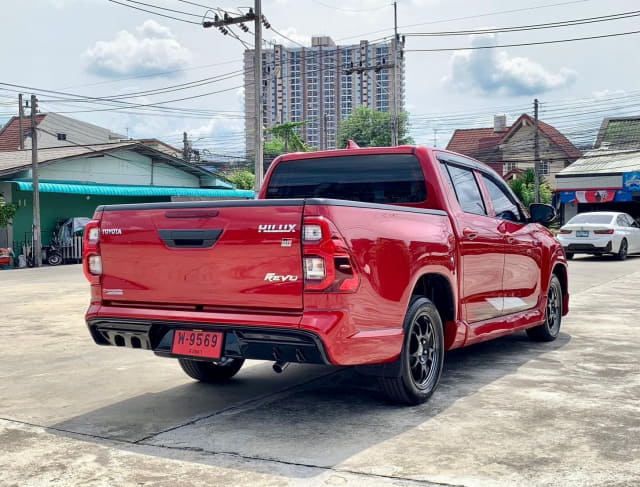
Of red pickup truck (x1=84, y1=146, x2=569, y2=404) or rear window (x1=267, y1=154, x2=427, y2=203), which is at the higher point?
rear window (x1=267, y1=154, x2=427, y2=203)

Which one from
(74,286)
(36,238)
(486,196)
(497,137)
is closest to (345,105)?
(497,137)

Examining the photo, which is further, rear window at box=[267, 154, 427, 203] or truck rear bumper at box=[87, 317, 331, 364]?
rear window at box=[267, 154, 427, 203]

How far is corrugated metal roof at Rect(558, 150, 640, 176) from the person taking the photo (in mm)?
39969

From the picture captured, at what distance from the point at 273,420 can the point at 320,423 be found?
1.06 feet

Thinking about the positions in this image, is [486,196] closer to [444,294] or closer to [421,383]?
[444,294]

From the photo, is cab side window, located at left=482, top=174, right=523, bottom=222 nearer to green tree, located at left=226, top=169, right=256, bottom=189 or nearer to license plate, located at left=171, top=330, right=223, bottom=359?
license plate, located at left=171, top=330, right=223, bottom=359

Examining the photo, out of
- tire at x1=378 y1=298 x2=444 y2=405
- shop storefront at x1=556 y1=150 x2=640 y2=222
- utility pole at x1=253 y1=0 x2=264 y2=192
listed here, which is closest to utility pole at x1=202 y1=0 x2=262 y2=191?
utility pole at x1=253 y1=0 x2=264 y2=192

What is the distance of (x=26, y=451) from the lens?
14.6 ft

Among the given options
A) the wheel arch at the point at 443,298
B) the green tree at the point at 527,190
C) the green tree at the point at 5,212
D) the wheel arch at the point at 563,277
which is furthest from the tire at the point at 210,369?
the green tree at the point at 527,190

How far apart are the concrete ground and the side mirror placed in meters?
1.33

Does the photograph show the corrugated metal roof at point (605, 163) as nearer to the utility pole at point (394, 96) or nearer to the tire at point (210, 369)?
the utility pole at point (394, 96)

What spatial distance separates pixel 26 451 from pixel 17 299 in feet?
34.6

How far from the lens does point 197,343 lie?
4785 mm

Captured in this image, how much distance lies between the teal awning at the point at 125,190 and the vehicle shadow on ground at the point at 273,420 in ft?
81.6
